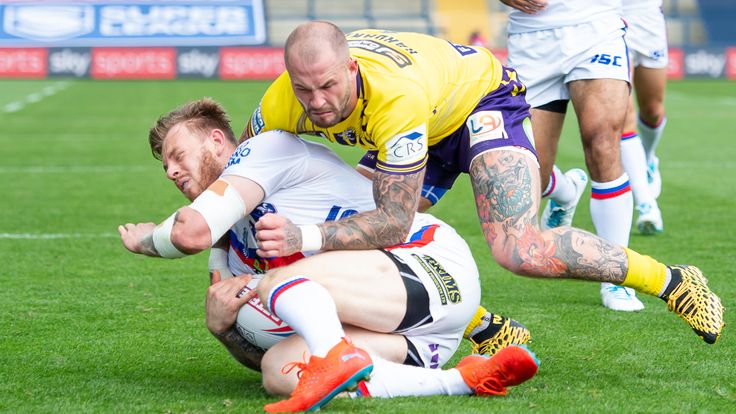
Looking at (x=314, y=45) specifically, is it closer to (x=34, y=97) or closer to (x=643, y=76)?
(x=643, y=76)

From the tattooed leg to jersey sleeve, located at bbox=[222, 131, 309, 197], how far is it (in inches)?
30.1

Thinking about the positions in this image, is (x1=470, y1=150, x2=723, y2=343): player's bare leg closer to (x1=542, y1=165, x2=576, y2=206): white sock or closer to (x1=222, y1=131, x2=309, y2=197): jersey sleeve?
(x1=222, y1=131, x2=309, y2=197): jersey sleeve

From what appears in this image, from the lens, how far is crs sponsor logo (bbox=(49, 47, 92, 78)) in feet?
94.9

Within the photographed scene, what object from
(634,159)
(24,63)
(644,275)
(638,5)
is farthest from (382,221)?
(24,63)

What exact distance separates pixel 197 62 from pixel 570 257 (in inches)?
1002

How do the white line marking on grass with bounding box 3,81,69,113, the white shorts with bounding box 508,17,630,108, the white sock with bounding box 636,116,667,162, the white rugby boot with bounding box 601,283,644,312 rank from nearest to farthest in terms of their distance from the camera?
the white rugby boot with bounding box 601,283,644,312
the white shorts with bounding box 508,17,630,108
the white sock with bounding box 636,116,667,162
the white line marking on grass with bounding box 3,81,69,113

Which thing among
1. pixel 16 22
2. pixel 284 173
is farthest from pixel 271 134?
pixel 16 22

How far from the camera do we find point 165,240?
3922 mm

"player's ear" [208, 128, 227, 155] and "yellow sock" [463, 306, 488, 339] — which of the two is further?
"yellow sock" [463, 306, 488, 339]

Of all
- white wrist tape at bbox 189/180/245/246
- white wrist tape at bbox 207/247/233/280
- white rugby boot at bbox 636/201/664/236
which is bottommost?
white rugby boot at bbox 636/201/664/236

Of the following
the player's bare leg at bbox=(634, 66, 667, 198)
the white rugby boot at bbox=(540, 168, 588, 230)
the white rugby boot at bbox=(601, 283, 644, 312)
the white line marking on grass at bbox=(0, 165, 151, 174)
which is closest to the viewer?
the white rugby boot at bbox=(601, 283, 644, 312)

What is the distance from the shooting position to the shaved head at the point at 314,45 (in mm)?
4000

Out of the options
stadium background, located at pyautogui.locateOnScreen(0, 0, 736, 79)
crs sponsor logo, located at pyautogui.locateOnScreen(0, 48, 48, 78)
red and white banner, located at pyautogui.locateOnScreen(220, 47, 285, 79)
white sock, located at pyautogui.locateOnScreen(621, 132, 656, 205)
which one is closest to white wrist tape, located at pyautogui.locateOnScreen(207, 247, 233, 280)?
white sock, located at pyautogui.locateOnScreen(621, 132, 656, 205)

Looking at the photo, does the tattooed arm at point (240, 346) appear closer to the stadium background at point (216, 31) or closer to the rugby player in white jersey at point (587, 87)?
the rugby player in white jersey at point (587, 87)
